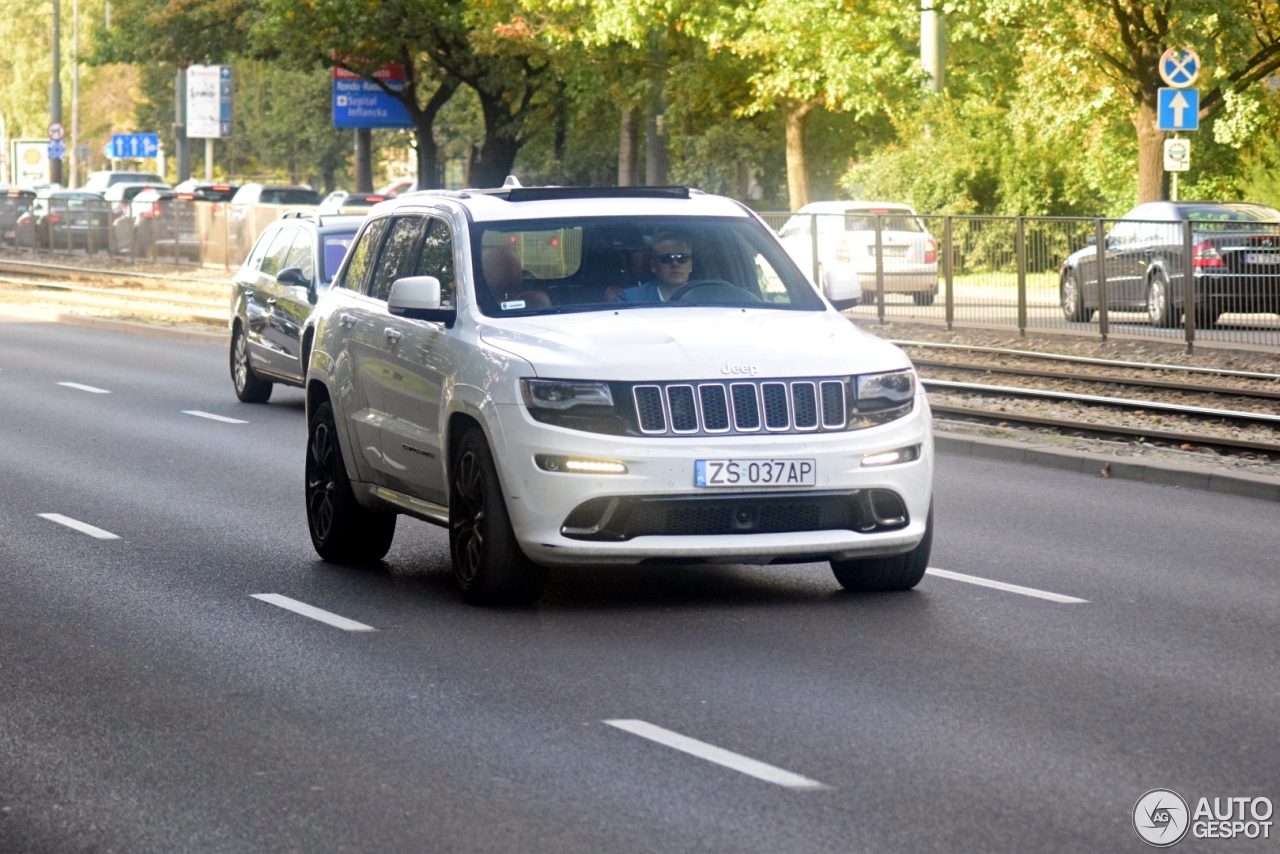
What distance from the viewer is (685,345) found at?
8672mm

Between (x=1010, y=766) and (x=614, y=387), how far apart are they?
274 centimetres

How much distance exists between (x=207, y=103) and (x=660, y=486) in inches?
2694

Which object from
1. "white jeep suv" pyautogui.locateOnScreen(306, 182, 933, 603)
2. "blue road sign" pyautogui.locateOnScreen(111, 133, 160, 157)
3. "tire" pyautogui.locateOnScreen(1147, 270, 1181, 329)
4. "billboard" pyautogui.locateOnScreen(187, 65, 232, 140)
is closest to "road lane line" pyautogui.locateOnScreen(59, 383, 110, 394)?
"tire" pyautogui.locateOnScreen(1147, 270, 1181, 329)

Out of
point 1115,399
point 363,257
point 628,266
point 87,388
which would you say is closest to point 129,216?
point 87,388

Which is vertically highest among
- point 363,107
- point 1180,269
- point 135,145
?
point 135,145

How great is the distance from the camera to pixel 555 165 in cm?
6003

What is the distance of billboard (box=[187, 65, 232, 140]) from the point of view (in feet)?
243

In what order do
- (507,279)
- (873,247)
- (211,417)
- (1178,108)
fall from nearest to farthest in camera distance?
(507,279), (211,417), (873,247), (1178,108)

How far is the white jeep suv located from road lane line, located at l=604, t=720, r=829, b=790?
1720mm

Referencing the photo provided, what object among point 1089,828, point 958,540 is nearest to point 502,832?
point 1089,828

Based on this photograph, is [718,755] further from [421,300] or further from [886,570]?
[421,300]

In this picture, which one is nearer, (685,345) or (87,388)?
(685,345)

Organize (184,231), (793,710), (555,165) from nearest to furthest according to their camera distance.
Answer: (793,710) < (184,231) < (555,165)

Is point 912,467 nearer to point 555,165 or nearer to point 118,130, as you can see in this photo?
point 555,165
